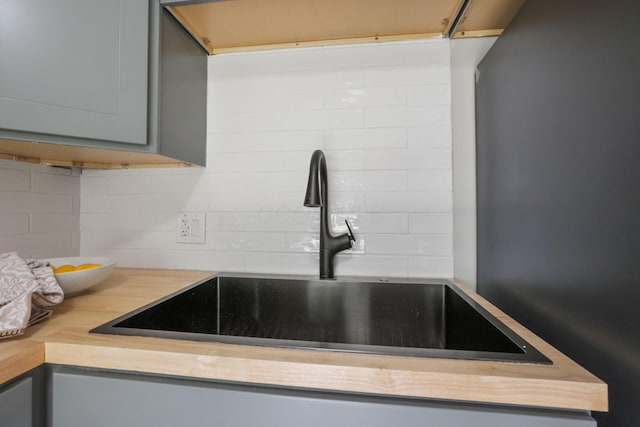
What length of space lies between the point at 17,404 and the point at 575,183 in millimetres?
1079

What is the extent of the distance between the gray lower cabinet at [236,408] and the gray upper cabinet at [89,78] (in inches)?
23.4

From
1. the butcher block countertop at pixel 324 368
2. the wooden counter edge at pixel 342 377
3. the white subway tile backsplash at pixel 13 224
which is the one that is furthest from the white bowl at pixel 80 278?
the white subway tile backsplash at pixel 13 224

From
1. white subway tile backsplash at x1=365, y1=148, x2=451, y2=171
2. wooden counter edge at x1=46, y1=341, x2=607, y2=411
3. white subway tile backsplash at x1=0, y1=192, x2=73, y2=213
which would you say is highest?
white subway tile backsplash at x1=365, y1=148, x2=451, y2=171

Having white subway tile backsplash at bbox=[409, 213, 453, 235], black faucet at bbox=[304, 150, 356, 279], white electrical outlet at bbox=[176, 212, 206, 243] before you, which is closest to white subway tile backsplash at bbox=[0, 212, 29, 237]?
white electrical outlet at bbox=[176, 212, 206, 243]

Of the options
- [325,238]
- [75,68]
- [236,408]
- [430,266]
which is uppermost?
[75,68]

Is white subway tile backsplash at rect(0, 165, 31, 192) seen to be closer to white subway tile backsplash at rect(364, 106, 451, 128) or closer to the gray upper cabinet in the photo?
the gray upper cabinet

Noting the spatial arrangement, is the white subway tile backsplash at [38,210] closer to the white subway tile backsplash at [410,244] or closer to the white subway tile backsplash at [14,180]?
the white subway tile backsplash at [14,180]

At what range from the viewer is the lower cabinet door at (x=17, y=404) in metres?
0.49

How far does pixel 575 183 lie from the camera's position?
566 mm

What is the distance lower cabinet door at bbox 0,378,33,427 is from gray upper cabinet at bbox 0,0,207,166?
1.92ft

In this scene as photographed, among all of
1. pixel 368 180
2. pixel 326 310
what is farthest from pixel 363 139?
pixel 326 310

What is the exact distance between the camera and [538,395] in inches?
17.4

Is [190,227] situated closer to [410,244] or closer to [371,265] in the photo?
[371,265]

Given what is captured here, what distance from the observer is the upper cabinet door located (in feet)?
2.35
